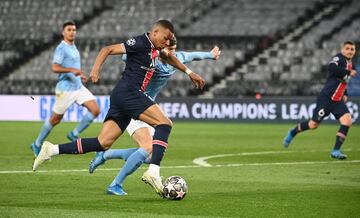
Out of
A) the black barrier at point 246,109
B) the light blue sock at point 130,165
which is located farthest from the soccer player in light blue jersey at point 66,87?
the black barrier at point 246,109

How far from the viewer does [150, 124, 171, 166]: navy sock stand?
1090 centimetres

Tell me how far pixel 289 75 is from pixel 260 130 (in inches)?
325

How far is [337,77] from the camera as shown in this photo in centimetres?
1859

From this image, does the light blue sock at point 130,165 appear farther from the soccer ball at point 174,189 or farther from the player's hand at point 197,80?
the player's hand at point 197,80

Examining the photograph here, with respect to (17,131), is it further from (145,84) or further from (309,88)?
(145,84)

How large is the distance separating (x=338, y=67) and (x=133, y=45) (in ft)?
26.7

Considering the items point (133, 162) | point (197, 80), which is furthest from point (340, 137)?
point (133, 162)

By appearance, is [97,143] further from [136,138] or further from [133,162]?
[136,138]

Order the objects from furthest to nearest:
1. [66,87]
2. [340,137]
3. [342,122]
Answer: [342,122]
[66,87]
[340,137]

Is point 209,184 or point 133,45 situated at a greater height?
point 133,45

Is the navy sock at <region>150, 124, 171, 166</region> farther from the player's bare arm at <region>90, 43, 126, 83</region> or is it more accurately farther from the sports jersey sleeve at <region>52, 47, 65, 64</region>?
the sports jersey sleeve at <region>52, 47, 65, 64</region>

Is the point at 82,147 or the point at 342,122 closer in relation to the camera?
the point at 82,147

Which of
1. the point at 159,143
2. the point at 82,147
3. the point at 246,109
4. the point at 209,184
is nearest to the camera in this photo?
the point at 159,143

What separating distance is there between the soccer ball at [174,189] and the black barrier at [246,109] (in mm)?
21826
